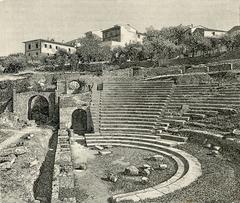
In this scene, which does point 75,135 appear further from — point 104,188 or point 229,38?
point 229,38

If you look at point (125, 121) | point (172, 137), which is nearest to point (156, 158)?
point (172, 137)

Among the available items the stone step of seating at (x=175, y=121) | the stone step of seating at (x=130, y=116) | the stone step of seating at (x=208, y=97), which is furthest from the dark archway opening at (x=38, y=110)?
the stone step of seating at (x=175, y=121)

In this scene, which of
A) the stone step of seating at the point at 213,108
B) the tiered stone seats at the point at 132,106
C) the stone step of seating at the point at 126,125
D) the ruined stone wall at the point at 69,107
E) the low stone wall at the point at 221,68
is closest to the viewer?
the stone step of seating at the point at 213,108

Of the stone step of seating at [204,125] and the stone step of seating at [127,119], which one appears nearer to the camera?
the stone step of seating at [204,125]

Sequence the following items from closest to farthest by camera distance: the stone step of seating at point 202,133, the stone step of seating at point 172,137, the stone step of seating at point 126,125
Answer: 1. the stone step of seating at point 202,133
2. the stone step of seating at point 172,137
3. the stone step of seating at point 126,125

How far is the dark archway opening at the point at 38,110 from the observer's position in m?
33.2

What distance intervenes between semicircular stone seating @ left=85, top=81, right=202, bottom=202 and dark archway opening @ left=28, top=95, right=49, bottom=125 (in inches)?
321

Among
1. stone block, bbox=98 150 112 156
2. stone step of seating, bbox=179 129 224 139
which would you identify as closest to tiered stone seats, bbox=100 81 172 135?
stone step of seating, bbox=179 129 224 139

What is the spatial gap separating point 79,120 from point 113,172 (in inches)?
607

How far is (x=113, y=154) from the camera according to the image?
18.2 metres

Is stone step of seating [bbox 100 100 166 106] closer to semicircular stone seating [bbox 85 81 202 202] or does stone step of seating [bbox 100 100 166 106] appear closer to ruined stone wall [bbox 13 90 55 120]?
semicircular stone seating [bbox 85 81 202 202]

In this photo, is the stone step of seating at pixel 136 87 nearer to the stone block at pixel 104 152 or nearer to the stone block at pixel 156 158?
the stone block at pixel 104 152

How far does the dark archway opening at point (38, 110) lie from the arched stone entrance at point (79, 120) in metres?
3.90

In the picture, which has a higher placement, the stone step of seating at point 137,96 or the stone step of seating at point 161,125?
the stone step of seating at point 137,96
